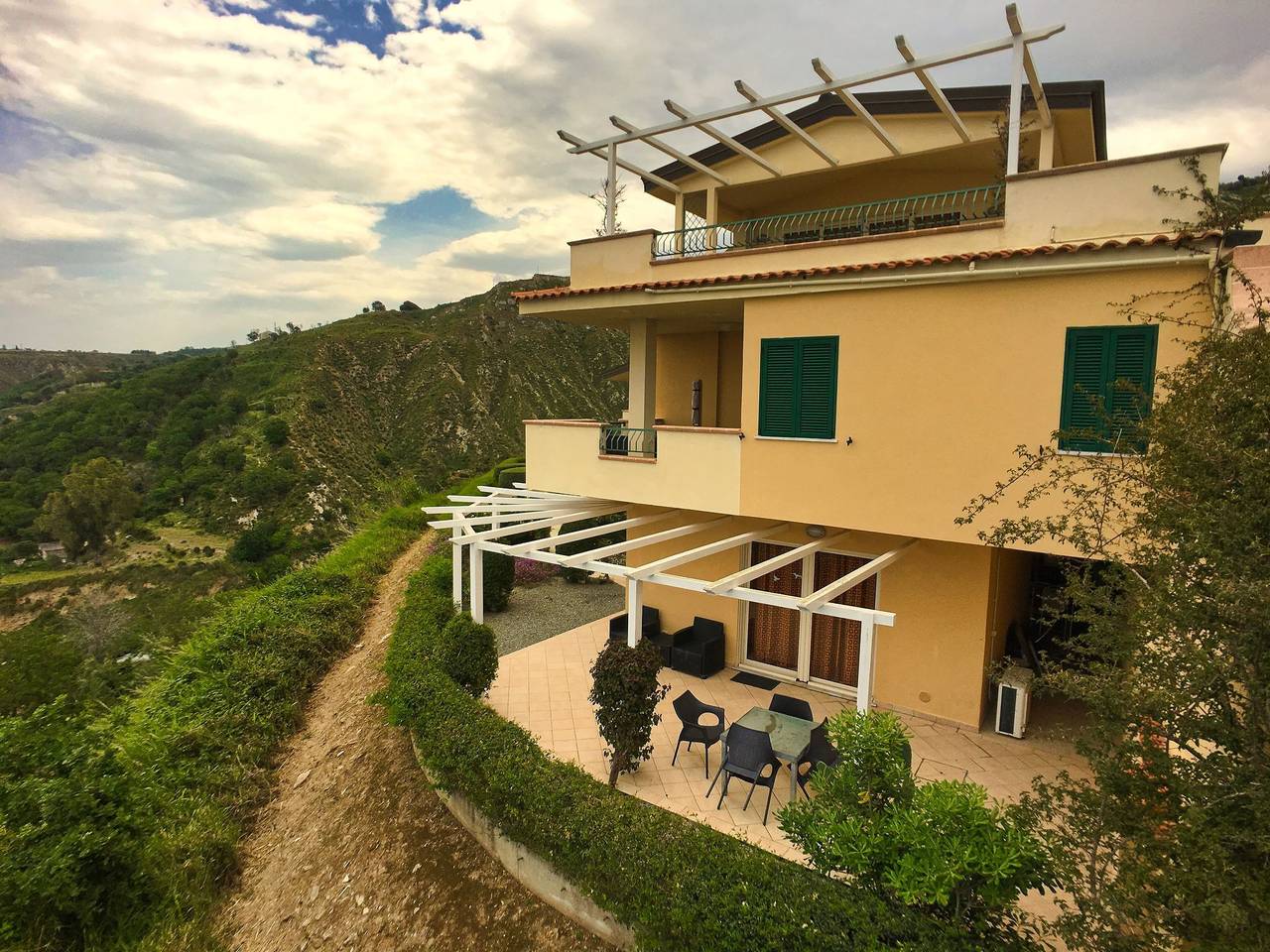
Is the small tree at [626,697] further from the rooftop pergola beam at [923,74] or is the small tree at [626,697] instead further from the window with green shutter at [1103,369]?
the rooftop pergola beam at [923,74]

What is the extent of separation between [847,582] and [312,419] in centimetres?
6476

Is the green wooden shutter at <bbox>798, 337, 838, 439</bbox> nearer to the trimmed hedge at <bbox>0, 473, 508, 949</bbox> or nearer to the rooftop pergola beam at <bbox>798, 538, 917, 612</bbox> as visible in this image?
the rooftop pergola beam at <bbox>798, 538, 917, 612</bbox>

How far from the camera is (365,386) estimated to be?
7406 centimetres

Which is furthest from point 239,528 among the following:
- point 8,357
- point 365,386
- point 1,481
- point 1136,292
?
point 8,357

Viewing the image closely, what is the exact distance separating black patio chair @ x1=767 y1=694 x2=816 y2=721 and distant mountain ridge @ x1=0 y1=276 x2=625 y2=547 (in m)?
40.2

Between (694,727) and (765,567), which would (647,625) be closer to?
(694,727)

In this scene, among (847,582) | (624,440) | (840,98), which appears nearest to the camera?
(847,582)

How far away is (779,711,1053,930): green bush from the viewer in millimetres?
4855

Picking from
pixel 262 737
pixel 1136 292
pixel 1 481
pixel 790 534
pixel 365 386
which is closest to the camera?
pixel 1136 292

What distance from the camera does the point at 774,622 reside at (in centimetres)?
1341

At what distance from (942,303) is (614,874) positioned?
8.78 metres

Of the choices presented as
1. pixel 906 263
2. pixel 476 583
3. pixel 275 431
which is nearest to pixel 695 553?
pixel 476 583

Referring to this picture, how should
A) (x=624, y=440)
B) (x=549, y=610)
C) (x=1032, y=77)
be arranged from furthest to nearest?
(x=549, y=610)
(x=624, y=440)
(x=1032, y=77)

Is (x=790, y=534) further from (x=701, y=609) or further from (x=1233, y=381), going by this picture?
(x=1233, y=381)
